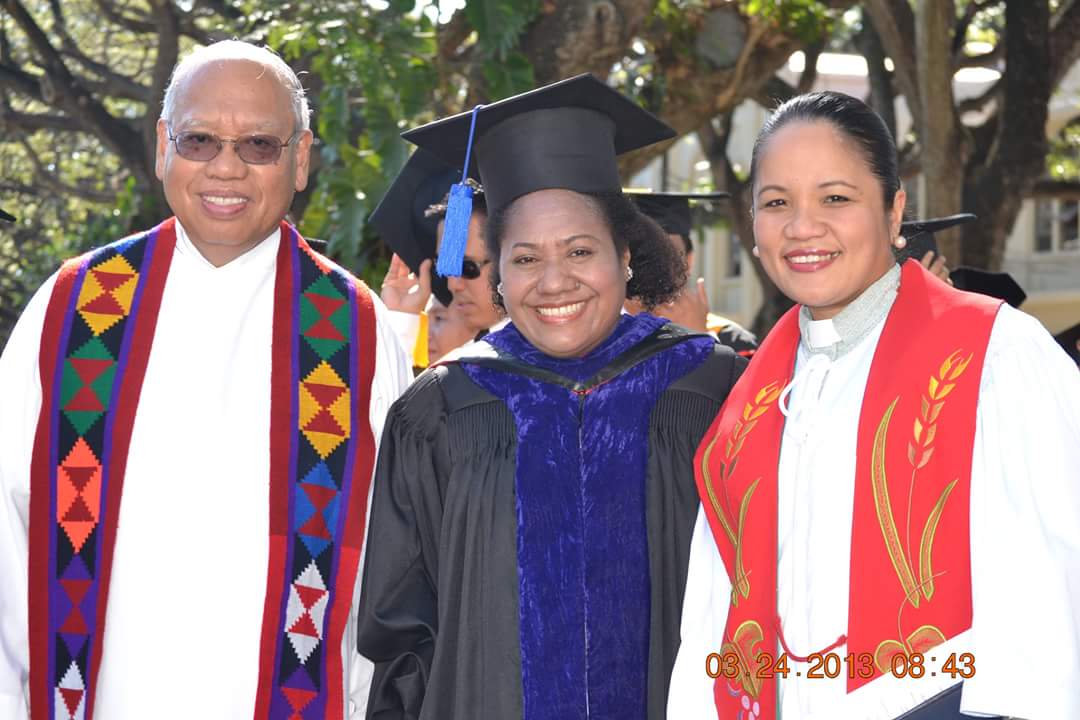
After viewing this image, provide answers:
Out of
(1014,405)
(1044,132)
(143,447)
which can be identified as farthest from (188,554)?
(1044,132)

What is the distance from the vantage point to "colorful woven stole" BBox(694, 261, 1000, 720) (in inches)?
114

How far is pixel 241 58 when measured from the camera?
3.88 metres

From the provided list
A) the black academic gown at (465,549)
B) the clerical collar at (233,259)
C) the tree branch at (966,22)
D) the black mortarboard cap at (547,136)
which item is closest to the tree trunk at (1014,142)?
the tree branch at (966,22)

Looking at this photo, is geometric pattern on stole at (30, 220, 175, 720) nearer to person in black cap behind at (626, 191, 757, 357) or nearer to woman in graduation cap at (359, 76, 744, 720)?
woman in graduation cap at (359, 76, 744, 720)

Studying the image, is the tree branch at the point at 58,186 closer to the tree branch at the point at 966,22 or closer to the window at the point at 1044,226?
the tree branch at the point at 966,22

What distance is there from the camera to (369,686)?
3.92 metres

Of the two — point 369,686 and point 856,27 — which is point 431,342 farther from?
point 856,27

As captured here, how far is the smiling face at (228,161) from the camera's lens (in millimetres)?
3789

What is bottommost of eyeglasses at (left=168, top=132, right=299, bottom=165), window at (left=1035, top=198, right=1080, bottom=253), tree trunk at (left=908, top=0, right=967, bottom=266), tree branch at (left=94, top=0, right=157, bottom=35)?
eyeglasses at (left=168, top=132, right=299, bottom=165)

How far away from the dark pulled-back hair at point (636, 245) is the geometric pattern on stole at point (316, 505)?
50 cm

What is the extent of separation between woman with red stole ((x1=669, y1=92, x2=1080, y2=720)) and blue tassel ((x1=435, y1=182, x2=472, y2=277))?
2.99 ft

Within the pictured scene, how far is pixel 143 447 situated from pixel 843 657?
6.09ft
